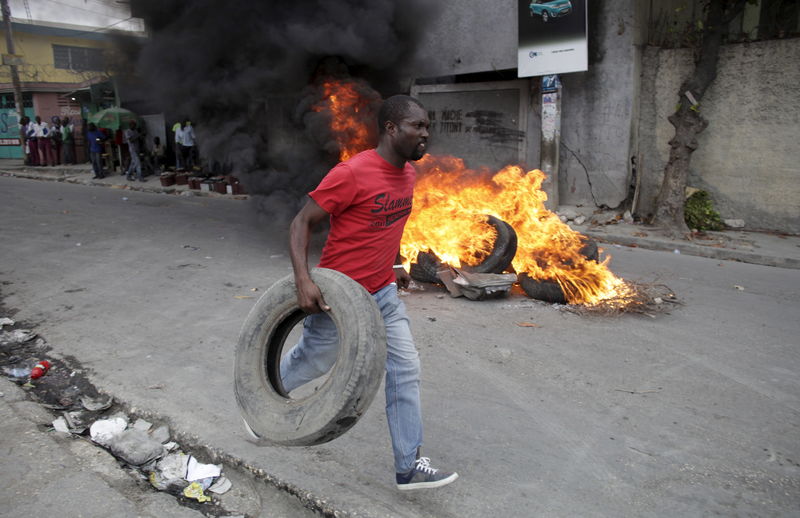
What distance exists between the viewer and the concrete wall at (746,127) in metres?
9.23

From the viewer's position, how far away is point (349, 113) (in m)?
8.65

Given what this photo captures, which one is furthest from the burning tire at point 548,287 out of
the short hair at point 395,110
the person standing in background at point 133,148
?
the person standing in background at point 133,148

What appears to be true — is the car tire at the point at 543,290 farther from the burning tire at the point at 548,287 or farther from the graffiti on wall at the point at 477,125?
the graffiti on wall at the point at 477,125

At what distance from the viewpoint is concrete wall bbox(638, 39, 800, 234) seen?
30.3 ft

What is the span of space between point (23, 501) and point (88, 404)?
1.15m

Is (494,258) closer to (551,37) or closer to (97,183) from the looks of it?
(551,37)

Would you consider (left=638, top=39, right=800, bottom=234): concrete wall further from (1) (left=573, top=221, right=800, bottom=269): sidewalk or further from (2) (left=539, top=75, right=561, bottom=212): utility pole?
(2) (left=539, top=75, right=561, bottom=212): utility pole

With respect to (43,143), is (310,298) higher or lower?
lower

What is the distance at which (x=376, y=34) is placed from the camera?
9016 mm

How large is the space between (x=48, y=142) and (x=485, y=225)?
75.1ft

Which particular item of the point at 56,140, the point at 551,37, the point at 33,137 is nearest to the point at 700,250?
the point at 551,37

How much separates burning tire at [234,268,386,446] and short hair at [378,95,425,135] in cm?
80

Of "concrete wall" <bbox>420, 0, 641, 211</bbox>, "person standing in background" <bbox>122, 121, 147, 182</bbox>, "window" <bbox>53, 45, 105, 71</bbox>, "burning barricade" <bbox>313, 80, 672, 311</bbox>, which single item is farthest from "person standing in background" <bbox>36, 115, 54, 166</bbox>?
"burning barricade" <bbox>313, 80, 672, 311</bbox>

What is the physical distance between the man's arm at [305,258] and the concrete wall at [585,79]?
30.4 ft
